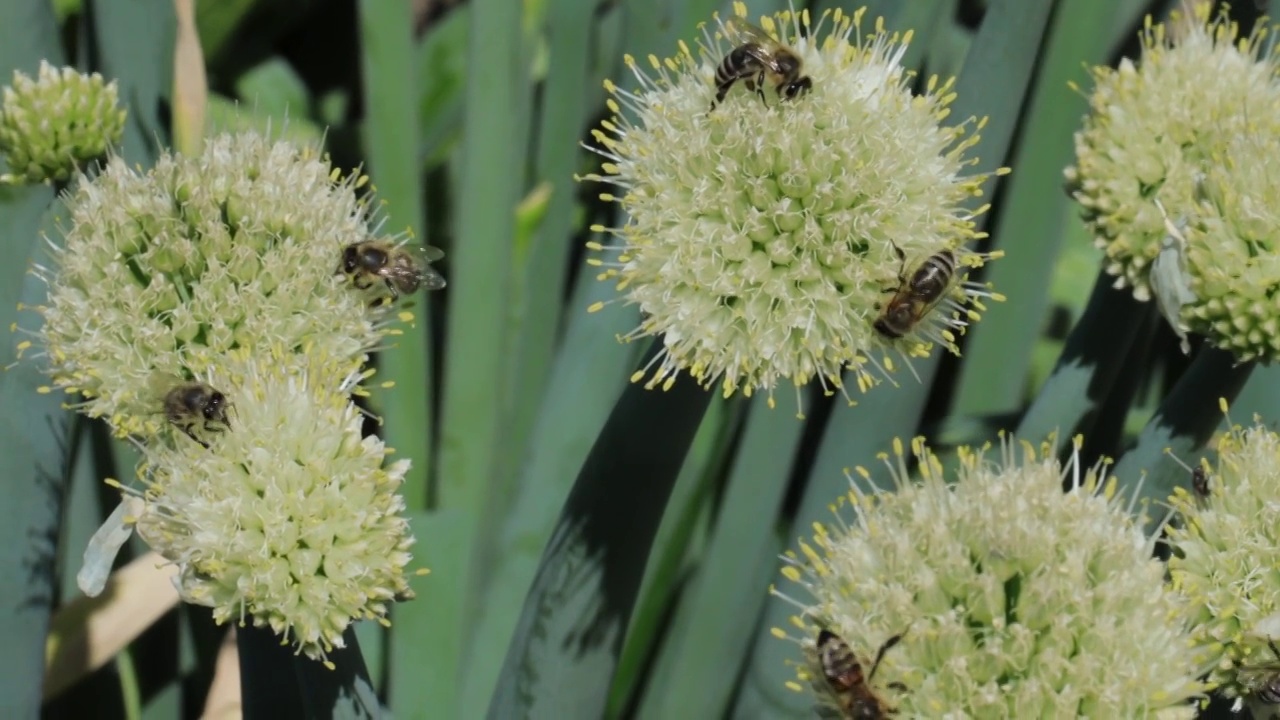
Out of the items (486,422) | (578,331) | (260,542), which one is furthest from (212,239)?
(486,422)

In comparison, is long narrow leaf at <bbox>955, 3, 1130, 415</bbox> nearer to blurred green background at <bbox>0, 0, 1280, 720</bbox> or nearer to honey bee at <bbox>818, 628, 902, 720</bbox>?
blurred green background at <bbox>0, 0, 1280, 720</bbox>

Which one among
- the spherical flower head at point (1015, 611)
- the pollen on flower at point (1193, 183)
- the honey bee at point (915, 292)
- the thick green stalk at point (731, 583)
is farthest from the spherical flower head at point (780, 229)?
the thick green stalk at point (731, 583)

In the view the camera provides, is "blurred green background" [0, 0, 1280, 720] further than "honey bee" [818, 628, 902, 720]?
Yes

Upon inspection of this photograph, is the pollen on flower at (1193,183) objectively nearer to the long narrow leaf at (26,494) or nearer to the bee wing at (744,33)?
the bee wing at (744,33)

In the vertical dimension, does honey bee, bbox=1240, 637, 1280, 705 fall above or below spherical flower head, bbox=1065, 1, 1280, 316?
below

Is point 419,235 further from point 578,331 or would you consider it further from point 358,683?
point 358,683

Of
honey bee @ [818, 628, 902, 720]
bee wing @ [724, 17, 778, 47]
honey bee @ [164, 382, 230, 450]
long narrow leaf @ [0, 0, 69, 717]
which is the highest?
bee wing @ [724, 17, 778, 47]

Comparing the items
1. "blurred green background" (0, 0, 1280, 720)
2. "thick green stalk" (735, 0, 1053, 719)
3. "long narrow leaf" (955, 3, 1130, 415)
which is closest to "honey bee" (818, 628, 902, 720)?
"blurred green background" (0, 0, 1280, 720)
